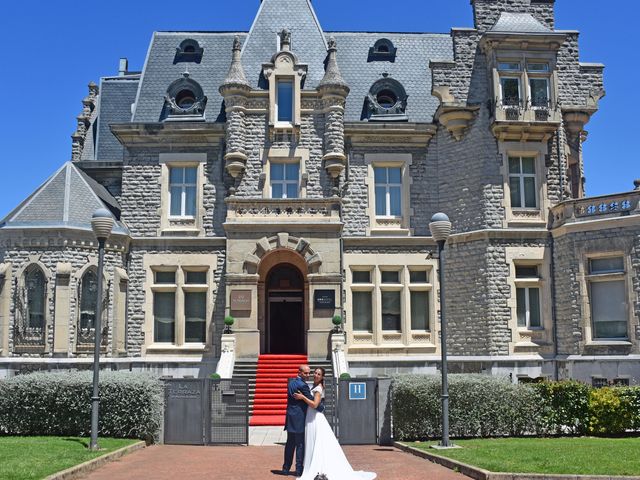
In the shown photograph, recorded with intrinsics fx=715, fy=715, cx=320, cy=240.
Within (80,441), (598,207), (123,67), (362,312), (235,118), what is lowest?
(80,441)

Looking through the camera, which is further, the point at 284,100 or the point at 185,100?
the point at 185,100

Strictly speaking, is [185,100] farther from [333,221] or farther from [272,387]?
[272,387]

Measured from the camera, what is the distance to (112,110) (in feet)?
110

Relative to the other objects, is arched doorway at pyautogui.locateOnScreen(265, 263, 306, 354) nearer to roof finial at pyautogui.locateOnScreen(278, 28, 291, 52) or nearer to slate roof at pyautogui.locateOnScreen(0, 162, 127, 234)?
slate roof at pyautogui.locateOnScreen(0, 162, 127, 234)

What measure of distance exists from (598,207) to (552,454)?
1315 cm

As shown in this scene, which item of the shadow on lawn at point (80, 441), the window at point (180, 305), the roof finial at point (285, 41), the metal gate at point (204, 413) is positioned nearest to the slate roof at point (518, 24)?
the roof finial at point (285, 41)

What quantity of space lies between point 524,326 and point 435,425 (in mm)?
10724

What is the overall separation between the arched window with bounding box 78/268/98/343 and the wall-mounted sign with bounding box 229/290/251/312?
4948 mm

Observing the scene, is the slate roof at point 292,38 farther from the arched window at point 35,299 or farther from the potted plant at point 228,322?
the arched window at point 35,299

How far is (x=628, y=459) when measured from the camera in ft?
43.7

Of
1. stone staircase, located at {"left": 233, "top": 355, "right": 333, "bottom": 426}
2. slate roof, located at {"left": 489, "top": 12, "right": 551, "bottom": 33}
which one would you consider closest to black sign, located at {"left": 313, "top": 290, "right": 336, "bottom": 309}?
stone staircase, located at {"left": 233, "top": 355, "right": 333, "bottom": 426}

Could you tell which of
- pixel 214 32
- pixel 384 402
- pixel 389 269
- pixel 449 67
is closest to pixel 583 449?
pixel 384 402

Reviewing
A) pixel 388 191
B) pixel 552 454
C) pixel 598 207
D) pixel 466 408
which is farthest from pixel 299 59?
pixel 552 454

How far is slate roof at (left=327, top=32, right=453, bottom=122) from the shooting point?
3002 centimetres
